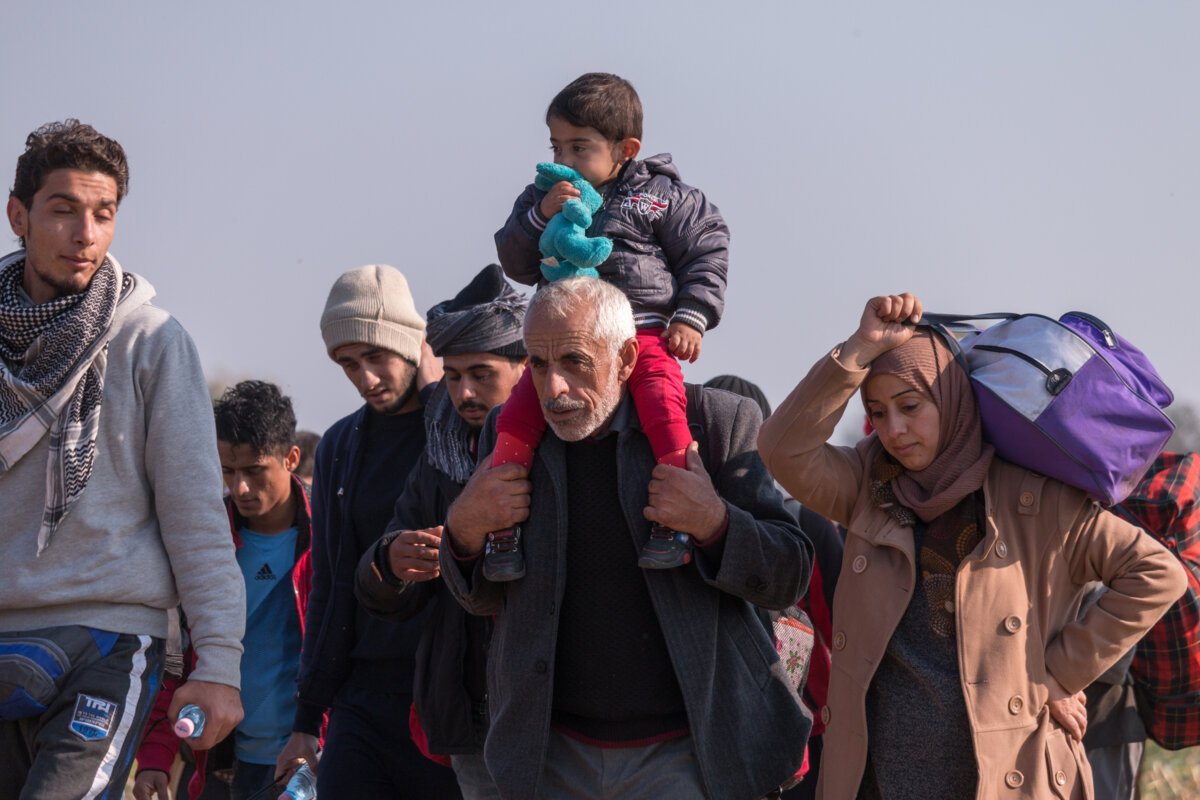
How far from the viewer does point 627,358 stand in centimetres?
407

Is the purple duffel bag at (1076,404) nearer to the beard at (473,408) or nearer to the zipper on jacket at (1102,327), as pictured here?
the zipper on jacket at (1102,327)

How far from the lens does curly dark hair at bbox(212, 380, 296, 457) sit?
6.30 meters

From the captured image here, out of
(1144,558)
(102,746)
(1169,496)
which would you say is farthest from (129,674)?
(1169,496)

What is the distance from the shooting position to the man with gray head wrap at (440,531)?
14.5ft

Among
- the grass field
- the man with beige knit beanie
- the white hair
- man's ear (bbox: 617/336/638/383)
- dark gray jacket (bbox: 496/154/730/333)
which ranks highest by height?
dark gray jacket (bbox: 496/154/730/333)

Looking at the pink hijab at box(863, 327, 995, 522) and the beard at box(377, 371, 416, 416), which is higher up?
the pink hijab at box(863, 327, 995, 522)

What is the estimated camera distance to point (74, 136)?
4.10 metres

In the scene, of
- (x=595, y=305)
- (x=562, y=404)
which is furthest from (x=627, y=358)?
(x=562, y=404)

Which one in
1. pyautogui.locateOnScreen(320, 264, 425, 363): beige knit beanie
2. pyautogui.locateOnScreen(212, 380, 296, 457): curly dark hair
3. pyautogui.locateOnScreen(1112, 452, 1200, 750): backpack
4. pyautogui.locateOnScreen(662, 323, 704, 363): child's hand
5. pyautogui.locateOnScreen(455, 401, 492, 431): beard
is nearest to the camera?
pyautogui.locateOnScreen(662, 323, 704, 363): child's hand

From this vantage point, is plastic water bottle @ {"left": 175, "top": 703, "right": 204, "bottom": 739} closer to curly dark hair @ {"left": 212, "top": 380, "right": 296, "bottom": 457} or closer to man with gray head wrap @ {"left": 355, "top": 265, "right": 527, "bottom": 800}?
man with gray head wrap @ {"left": 355, "top": 265, "right": 527, "bottom": 800}

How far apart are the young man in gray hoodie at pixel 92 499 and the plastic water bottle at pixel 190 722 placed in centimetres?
2

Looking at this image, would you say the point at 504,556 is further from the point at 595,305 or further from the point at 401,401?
the point at 401,401

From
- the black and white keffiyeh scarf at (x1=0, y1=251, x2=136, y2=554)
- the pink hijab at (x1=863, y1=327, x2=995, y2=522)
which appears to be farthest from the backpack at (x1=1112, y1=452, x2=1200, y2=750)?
the black and white keffiyeh scarf at (x1=0, y1=251, x2=136, y2=554)

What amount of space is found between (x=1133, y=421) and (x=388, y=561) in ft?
7.93
